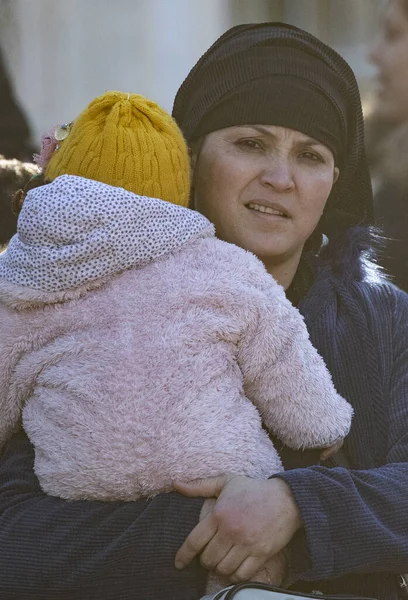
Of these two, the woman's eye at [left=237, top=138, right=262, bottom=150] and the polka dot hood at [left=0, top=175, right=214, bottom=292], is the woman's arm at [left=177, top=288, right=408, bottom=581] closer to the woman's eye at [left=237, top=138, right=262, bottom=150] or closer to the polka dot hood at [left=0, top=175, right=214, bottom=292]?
the polka dot hood at [left=0, top=175, right=214, bottom=292]

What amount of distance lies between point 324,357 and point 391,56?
173 cm

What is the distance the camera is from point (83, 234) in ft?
5.49

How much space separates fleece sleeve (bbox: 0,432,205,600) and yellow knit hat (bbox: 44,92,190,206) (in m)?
0.64

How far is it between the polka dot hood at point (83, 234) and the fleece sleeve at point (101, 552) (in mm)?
455

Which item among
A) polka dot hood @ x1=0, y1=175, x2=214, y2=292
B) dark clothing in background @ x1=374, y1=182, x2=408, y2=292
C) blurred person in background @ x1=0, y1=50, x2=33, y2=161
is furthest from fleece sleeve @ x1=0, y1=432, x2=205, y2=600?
dark clothing in background @ x1=374, y1=182, x2=408, y2=292

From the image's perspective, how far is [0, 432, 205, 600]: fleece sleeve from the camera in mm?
1688

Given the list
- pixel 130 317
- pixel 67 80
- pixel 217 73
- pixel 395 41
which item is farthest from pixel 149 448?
pixel 395 41

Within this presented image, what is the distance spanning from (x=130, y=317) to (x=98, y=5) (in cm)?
190

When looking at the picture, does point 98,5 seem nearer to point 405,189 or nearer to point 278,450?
point 405,189

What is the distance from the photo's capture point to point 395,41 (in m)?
3.41

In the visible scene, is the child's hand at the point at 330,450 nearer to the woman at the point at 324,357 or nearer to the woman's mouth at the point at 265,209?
the woman at the point at 324,357

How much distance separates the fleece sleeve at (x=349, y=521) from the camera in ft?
5.64

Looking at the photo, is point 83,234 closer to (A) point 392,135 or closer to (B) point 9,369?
(B) point 9,369

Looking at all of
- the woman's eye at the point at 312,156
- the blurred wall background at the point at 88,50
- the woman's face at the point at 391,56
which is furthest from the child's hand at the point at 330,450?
the woman's face at the point at 391,56
